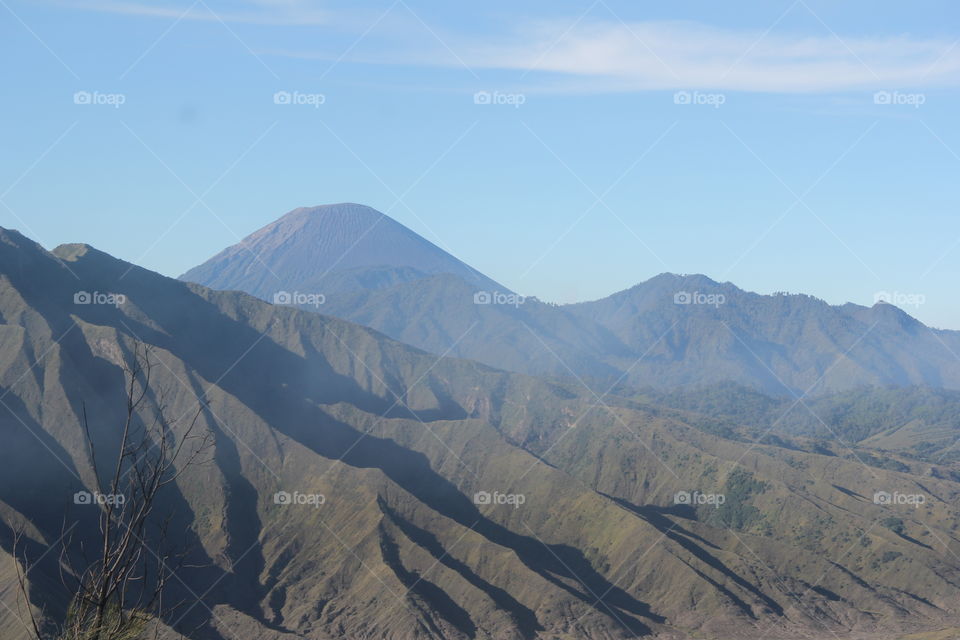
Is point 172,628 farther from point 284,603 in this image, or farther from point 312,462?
point 312,462

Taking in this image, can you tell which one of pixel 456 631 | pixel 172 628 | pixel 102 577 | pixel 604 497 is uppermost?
pixel 604 497

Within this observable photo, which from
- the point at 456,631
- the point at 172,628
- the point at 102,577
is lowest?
the point at 172,628

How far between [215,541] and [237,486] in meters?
12.4

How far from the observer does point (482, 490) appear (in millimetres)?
190500

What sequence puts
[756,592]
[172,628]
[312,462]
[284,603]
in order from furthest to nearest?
[312,462] < [756,592] < [284,603] < [172,628]

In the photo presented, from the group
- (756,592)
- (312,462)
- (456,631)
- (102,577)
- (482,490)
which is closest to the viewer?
(102,577)

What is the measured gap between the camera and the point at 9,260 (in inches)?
7131

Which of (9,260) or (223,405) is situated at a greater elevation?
(9,260)

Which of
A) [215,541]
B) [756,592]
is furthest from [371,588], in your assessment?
[756,592]

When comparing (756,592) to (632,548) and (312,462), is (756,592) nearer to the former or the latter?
(632,548)

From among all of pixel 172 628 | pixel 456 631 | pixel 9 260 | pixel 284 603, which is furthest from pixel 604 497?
pixel 9 260

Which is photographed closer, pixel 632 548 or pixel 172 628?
pixel 172 628

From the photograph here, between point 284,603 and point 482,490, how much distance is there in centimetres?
5404

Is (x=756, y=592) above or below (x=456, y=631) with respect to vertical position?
above
